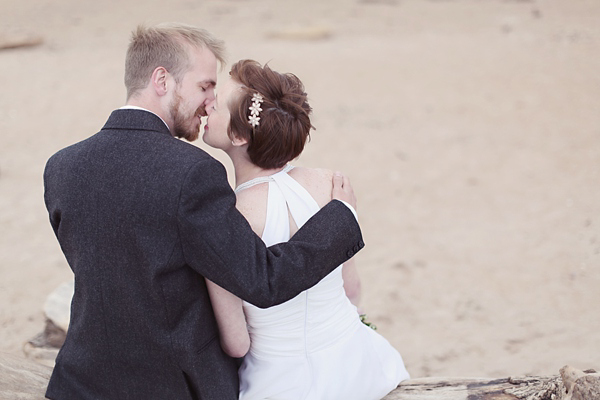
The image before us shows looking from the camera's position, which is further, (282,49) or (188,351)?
(282,49)

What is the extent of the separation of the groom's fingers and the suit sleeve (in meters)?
0.31

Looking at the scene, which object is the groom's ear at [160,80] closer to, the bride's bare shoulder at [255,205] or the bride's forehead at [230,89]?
the bride's forehead at [230,89]

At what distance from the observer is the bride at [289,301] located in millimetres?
2131

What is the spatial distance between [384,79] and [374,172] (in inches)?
107

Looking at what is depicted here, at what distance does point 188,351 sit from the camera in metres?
2.00

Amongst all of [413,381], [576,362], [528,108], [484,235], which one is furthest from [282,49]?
[413,381]

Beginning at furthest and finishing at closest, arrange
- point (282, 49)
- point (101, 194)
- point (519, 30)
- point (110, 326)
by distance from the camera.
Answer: point (519, 30), point (282, 49), point (110, 326), point (101, 194)

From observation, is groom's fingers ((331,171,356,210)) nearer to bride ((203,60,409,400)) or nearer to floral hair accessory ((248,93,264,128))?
bride ((203,60,409,400))

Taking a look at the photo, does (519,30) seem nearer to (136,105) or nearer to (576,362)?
(576,362)

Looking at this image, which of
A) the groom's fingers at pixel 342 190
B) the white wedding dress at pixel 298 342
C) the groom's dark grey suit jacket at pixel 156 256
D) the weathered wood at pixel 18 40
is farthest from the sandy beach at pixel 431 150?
the groom's dark grey suit jacket at pixel 156 256

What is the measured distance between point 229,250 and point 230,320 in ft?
1.21

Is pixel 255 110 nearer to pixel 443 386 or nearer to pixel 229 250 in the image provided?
pixel 229 250

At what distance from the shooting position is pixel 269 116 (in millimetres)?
2117

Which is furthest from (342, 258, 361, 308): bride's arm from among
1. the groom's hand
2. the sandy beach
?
the sandy beach
